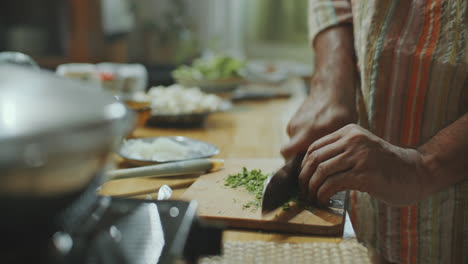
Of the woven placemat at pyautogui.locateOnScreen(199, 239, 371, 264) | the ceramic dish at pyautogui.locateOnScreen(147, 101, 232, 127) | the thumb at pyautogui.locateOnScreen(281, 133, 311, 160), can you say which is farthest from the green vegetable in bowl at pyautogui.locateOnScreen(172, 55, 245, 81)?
the woven placemat at pyautogui.locateOnScreen(199, 239, 371, 264)

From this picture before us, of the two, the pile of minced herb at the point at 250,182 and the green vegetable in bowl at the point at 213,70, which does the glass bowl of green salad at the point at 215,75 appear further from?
the pile of minced herb at the point at 250,182

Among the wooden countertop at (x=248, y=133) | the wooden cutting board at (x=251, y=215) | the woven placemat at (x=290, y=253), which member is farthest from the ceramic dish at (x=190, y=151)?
the woven placemat at (x=290, y=253)

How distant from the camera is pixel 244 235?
0.88 meters

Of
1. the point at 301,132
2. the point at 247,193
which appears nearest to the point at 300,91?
the point at 301,132

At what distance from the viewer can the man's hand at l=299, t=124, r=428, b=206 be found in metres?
0.92

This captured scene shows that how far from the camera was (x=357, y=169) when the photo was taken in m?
0.92

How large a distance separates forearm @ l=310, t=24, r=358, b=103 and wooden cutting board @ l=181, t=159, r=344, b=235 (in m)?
0.42

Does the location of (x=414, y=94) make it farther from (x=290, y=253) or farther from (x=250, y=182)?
(x=290, y=253)

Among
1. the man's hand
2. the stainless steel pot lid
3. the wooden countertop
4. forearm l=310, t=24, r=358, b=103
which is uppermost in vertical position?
the stainless steel pot lid

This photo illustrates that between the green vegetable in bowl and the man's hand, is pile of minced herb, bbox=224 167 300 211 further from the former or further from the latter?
the green vegetable in bowl

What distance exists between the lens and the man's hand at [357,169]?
92cm

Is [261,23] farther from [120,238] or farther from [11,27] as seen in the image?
[120,238]

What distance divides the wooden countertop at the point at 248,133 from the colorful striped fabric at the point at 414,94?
34cm

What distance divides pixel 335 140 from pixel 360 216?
0.60 m
